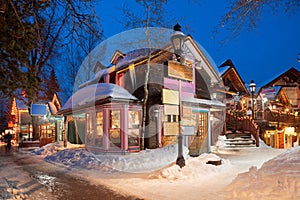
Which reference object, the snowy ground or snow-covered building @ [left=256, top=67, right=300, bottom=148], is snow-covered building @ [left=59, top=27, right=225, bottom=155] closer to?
the snowy ground

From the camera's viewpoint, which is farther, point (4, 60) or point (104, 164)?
point (104, 164)

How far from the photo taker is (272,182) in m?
6.71

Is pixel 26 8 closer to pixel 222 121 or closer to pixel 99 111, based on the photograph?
pixel 99 111

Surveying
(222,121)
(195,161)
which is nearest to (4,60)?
(195,161)

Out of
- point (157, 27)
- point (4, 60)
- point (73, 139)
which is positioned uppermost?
point (157, 27)

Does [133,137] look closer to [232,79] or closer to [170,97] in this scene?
[170,97]

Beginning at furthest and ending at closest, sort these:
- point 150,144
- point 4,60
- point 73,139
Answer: point 73,139 < point 150,144 < point 4,60

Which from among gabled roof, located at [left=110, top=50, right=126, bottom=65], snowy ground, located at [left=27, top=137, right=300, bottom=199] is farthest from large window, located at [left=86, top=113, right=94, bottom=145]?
gabled roof, located at [left=110, top=50, right=126, bottom=65]

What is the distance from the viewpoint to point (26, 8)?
7598 millimetres

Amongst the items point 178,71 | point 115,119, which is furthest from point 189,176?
point 115,119

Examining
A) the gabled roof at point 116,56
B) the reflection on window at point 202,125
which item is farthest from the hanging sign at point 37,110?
the reflection on window at point 202,125

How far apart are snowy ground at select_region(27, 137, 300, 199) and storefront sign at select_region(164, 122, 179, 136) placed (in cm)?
118

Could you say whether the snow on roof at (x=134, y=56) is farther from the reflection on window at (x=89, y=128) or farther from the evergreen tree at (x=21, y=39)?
the evergreen tree at (x=21, y=39)

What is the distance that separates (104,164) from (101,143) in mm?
4833
